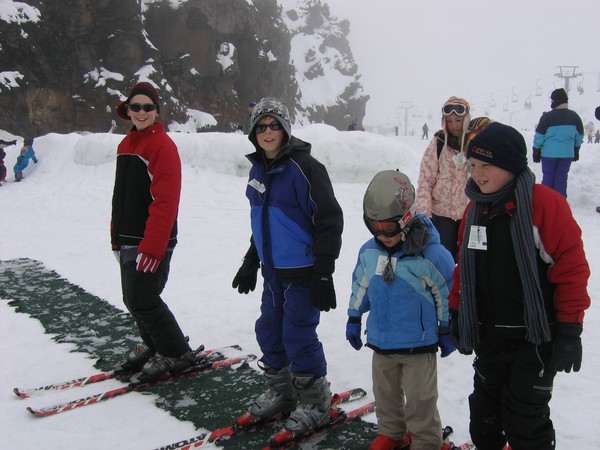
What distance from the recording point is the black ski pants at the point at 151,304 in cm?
358

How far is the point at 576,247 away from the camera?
216 cm

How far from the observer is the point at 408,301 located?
2602mm

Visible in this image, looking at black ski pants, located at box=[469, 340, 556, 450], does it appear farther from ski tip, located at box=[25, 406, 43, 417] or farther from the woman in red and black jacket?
ski tip, located at box=[25, 406, 43, 417]

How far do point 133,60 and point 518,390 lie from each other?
39658 mm

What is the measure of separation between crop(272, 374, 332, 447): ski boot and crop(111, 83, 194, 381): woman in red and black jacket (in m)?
1.23

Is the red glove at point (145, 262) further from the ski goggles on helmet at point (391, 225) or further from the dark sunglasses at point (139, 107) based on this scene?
Answer: the ski goggles on helmet at point (391, 225)

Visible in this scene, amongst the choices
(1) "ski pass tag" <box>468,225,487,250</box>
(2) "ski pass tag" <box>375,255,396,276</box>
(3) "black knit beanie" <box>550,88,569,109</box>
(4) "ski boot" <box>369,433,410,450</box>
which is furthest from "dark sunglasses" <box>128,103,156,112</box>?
(3) "black knit beanie" <box>550,88,569,109</box>

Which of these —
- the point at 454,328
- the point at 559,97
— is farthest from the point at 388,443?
the point at 559,97

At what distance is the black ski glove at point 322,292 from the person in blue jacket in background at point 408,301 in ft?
0.79

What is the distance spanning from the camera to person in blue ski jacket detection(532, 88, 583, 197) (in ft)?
26.7

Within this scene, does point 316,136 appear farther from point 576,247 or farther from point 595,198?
point 576,247

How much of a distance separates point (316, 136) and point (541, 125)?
6337 mm

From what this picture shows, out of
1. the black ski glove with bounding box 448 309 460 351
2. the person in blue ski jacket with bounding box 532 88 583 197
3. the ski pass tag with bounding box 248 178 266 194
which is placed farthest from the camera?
the person in blue ski jacket with bounding box 532 88 583 197

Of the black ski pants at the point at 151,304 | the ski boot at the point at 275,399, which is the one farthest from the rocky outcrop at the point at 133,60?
the ski boot at the point at 275,399
